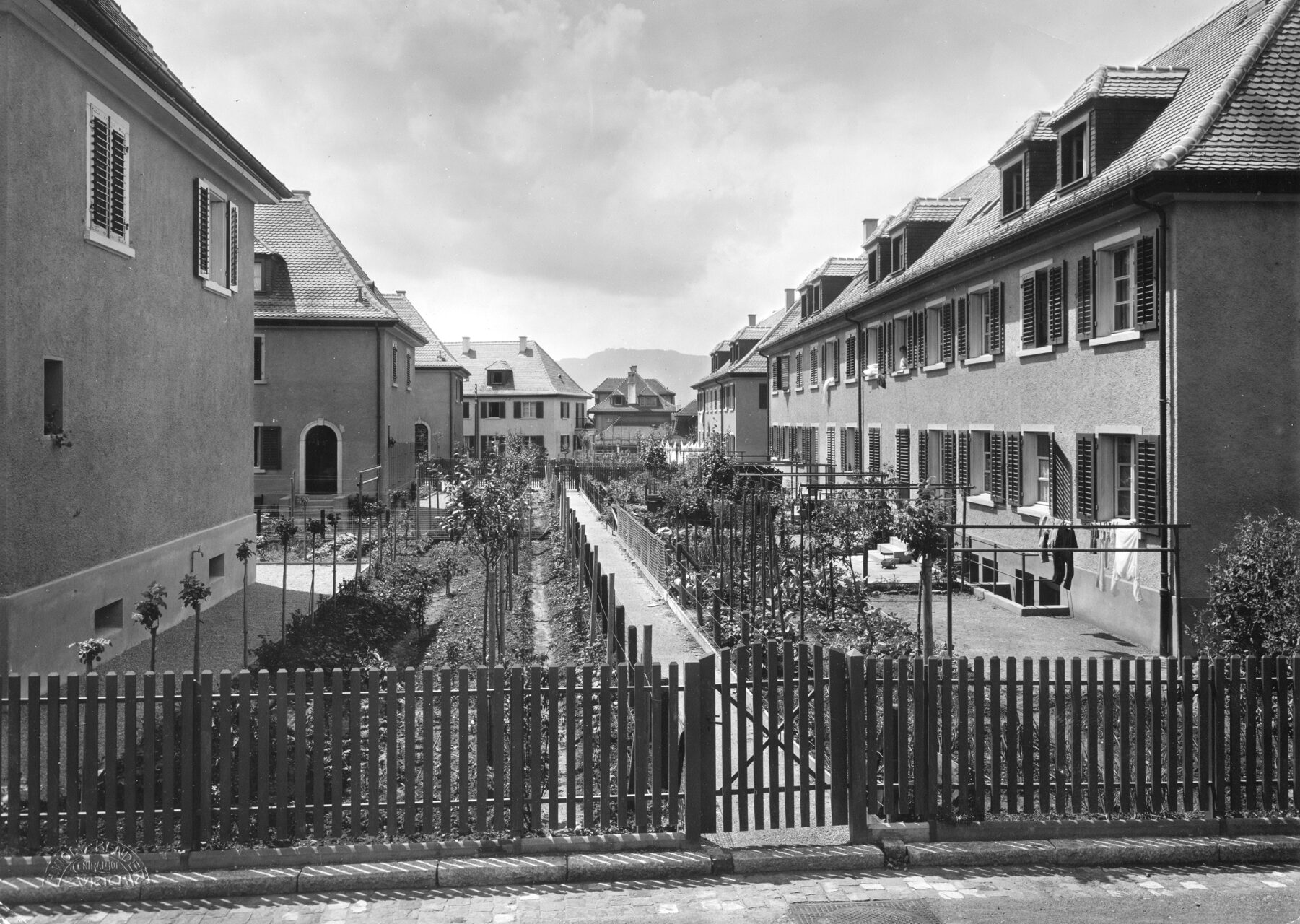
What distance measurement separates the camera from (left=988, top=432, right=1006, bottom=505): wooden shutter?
755 inches

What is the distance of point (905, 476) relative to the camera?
25.2 metres

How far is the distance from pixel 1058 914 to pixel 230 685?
519 cm

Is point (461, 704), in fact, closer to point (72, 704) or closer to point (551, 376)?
point (72, 704)

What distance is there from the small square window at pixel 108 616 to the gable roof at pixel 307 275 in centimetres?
1863

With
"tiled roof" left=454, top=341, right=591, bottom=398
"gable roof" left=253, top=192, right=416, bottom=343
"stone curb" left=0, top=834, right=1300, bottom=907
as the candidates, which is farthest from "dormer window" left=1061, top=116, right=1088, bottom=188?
"tiled roof" left=454, top=341, right=591, bottom=398

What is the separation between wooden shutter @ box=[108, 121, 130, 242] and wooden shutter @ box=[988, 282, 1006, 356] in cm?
1497

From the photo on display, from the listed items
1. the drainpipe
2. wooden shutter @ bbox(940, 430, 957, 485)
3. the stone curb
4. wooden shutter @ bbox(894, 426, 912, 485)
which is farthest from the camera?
wooden shutter @ bbox(894, 426, 912, 485)

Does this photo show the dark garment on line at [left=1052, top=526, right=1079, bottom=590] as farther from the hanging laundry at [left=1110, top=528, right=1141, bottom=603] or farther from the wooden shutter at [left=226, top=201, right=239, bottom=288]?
the wooden shutter at [left=226, top=201, right=239, bottom=288]

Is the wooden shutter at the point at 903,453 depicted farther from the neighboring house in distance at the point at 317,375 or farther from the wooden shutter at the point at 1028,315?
the neighboring house in distance at the point at 317,375

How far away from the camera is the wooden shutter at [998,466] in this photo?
755 inches

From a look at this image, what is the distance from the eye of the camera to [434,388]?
165 feet

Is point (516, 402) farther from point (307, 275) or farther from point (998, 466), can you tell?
point (998, 466)

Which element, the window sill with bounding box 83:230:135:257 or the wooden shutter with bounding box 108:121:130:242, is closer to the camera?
the window sill with bounding box 83:230:135:257

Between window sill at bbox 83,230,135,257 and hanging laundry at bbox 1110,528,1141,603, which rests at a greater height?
window sill at bbox 83,230,135,257
